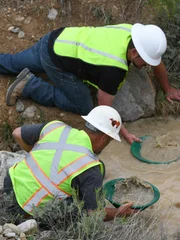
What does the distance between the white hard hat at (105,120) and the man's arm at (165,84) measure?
197cm

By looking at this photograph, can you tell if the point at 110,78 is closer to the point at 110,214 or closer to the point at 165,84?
the point at 165,84

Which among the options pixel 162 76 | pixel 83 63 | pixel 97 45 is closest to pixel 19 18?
pixel 83 63

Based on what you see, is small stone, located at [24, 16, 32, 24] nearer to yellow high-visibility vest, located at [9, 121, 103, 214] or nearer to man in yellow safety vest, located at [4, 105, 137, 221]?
man in yellow safety vest, located at [4, 105, 137, 221]

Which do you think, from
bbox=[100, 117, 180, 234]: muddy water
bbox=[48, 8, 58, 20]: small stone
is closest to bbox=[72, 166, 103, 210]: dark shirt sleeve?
bbox=[100, 117, 180, 234]: muddy water

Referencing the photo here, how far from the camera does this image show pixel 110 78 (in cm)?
563

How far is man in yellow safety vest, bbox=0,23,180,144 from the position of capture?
222 inches

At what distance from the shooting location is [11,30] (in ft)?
22.9

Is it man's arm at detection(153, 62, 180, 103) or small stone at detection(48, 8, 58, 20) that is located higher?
small stone at detection(48, 8, 58, 20)

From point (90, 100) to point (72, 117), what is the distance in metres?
0.37

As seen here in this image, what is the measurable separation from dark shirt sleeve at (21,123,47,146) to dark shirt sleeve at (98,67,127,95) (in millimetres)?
1164

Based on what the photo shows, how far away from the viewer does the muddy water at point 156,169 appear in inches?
209

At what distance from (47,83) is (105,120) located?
6.58 feet

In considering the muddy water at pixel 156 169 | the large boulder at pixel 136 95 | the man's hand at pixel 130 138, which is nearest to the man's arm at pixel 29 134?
the muddy water at pixel 156 169

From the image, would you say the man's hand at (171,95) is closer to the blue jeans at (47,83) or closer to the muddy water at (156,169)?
the muddy water at (156,169)
